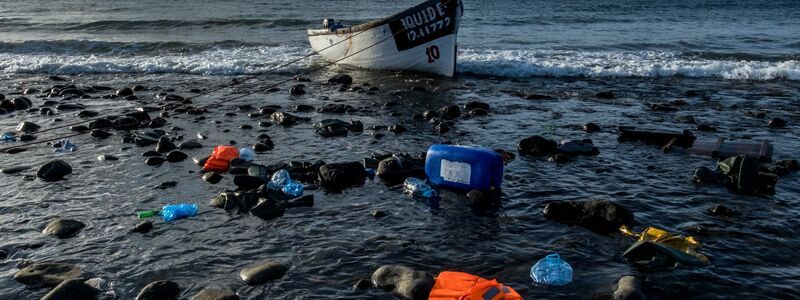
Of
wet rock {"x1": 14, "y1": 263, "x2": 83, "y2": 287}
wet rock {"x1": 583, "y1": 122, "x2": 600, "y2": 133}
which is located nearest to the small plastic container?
wet rock {"x1": 583, "y1": 122, "x2": 600, "y2": 133}

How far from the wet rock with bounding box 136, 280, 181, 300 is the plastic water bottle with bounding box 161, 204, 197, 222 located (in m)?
1.85

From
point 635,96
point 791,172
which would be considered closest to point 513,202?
point 791,172

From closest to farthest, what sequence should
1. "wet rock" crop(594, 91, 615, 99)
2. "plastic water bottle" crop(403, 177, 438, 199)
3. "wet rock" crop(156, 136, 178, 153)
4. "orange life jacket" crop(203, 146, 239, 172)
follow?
"plastic water bottle" crop(403, 177, 438, 199), "orange life jacket" crop(203, 146, 239, 172), "wet rock" crop(156, 136, 178, 153), "wet rock" crop(594, 91, 615, 99)

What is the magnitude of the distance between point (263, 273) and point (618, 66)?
16.5 metres

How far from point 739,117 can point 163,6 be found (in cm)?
4135

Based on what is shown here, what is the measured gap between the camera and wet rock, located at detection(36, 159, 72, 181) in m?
9.33

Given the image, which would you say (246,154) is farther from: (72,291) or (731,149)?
(731,149)

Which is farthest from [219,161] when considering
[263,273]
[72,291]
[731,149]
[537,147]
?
[731,149]

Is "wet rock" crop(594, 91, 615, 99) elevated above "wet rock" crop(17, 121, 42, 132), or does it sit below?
above

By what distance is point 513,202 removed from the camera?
807 centimetres

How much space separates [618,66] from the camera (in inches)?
785

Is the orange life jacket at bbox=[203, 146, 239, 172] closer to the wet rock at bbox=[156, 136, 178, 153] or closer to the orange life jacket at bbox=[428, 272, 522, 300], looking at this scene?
the wet rock at bbox=[156, 136, 178, 153]

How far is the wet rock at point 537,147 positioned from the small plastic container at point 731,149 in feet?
7.26

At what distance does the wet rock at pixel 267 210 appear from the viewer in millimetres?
7602
